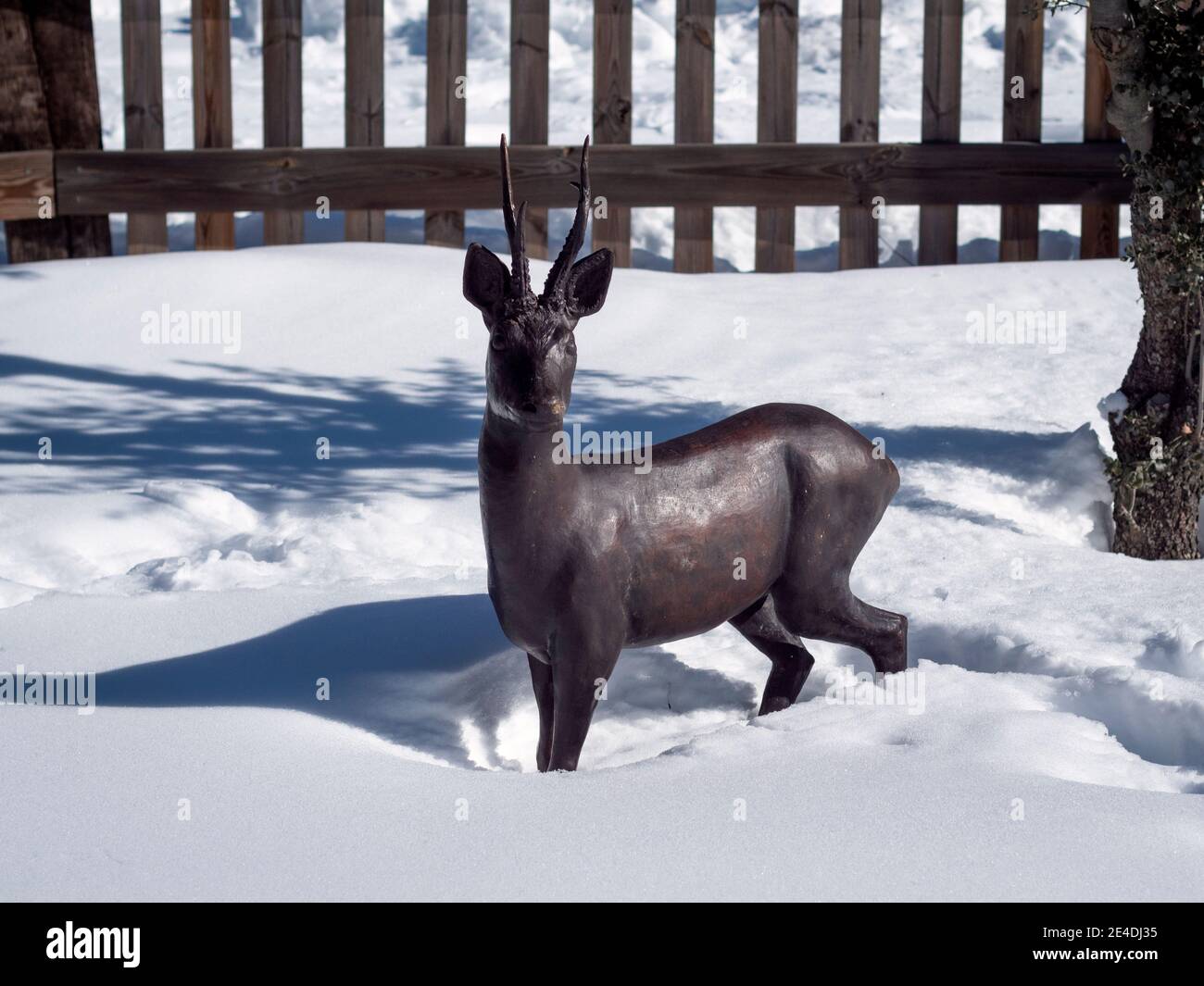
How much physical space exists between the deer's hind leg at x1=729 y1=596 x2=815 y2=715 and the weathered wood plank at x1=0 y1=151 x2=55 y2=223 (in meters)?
5.66

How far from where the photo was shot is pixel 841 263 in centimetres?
835

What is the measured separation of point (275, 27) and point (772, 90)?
9.19 ft

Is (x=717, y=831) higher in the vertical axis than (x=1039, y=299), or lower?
lower

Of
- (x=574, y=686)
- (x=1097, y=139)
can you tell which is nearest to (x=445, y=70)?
(x=1097, y=139)

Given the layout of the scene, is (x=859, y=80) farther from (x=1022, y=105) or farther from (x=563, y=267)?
(x=563, y=267)

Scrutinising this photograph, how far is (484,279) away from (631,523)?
0.67 meters

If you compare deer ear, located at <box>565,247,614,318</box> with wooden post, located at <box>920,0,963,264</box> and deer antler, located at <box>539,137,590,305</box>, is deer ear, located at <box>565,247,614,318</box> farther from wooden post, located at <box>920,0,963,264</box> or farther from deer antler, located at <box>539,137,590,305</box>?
wooden post, located at <box>920,0,963,264</box>

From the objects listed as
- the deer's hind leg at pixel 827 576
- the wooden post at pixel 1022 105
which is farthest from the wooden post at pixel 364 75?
the deer's hind leg at pixel 827 576

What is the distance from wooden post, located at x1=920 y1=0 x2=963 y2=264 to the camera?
319 inches

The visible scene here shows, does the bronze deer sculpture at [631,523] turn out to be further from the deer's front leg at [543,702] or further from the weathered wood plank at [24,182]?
the weathered wood plank at [24,182]

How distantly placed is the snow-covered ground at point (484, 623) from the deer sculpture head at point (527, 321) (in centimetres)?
81

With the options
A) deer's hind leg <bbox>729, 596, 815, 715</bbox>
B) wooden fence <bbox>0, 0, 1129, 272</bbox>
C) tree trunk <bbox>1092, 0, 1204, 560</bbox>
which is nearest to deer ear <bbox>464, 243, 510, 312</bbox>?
deer's hind leg <bbox>729, 596, 815, 715</bbox>

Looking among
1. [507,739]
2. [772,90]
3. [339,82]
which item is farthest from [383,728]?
[339,82]

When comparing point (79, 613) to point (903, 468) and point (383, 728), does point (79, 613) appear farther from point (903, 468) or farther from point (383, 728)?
point (903, 468)
